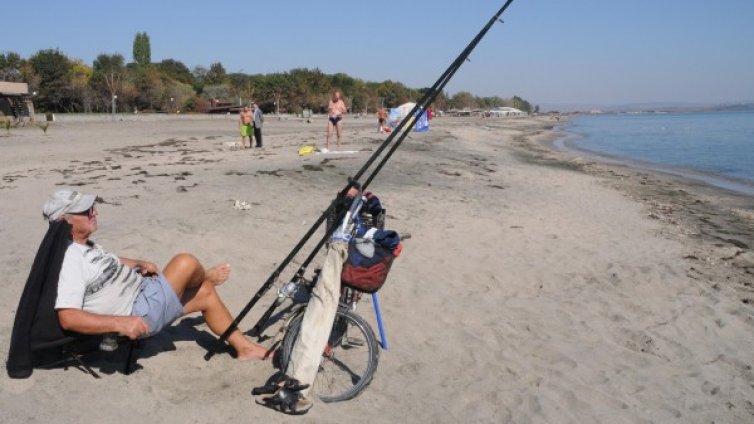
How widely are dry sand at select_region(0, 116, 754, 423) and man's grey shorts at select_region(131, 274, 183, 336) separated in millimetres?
409

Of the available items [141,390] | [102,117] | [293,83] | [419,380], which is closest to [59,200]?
[141,390]

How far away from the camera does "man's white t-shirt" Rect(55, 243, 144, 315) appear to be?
3143 millimetres

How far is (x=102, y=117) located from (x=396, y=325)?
40.8 metres

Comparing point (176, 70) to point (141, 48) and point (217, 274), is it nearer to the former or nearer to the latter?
point (141, 48)

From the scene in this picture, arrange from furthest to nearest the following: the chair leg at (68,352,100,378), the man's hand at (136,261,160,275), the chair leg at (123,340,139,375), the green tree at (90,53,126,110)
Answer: the green tree at (90,53,126,110)
the man's hand at (136,261,160,275)
the chair leg at (123,340,139,375)
the chair leg at (68,352,100,378)

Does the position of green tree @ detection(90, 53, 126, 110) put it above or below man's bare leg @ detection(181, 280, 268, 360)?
above

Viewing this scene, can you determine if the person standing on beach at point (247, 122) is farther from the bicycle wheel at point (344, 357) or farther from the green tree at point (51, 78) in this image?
the green tree at point (51, 78)

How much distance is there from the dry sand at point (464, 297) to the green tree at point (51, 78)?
40.4m

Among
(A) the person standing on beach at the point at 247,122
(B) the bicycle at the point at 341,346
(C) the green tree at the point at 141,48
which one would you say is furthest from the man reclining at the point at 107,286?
(C) the green tree at the point at 141,48

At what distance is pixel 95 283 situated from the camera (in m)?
3.28

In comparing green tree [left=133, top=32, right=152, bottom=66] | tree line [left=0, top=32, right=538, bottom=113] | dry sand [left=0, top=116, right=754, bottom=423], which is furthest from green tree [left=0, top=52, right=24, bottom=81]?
green tree [left=133, top=32, right=152, bottom=66]

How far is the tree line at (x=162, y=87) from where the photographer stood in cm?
4741

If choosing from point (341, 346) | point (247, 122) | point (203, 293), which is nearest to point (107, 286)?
point (203, 293)

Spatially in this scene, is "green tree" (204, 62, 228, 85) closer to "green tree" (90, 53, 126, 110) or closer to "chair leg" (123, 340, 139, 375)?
"green tree" (90, 53, 126, 110)
